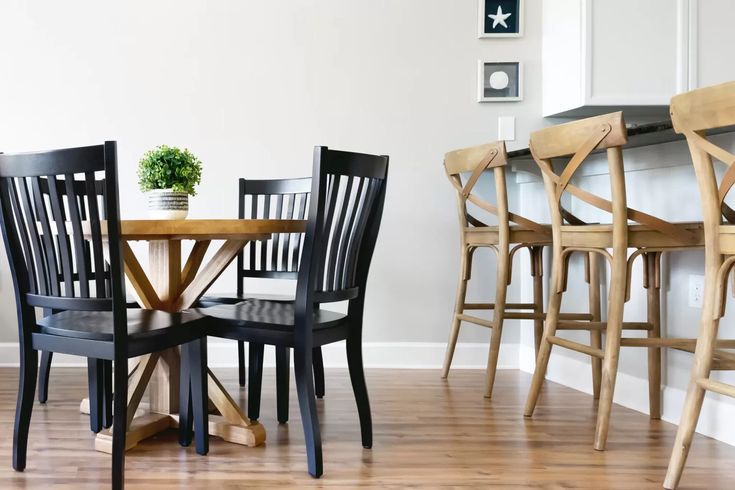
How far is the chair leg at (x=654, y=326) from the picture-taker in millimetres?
2430

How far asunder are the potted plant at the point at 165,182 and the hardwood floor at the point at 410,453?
780mm

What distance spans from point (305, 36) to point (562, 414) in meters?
2.30

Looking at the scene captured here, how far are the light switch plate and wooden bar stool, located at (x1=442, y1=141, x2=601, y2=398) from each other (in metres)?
0.57

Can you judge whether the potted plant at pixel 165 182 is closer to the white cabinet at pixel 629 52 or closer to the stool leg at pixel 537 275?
the stool leg at pixel 537 275

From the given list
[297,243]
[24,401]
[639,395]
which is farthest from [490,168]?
[24,401]

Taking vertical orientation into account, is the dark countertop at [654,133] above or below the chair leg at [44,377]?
above

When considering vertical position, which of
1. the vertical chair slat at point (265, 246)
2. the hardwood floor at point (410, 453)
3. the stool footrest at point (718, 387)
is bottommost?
the hardwood floor at point (410, 453)

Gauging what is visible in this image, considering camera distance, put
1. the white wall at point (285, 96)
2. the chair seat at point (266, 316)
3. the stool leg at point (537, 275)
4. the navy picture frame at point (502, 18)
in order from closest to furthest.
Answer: the chair seat at point (266, 316), the stool leg at point (537, 275), the white wall at point (285, 96), the navy picture frame at point (502, 18)

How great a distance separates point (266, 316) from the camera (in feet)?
6.70

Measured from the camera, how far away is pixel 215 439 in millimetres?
2188

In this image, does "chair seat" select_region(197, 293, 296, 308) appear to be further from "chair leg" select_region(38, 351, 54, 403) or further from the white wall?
the white wall

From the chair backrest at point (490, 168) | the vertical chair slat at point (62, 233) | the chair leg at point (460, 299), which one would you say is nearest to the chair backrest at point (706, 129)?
the chair backrest at point (490, 168)

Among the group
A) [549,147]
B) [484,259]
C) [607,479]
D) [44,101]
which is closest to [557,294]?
[549,147]

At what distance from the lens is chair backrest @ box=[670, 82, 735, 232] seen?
159cm
